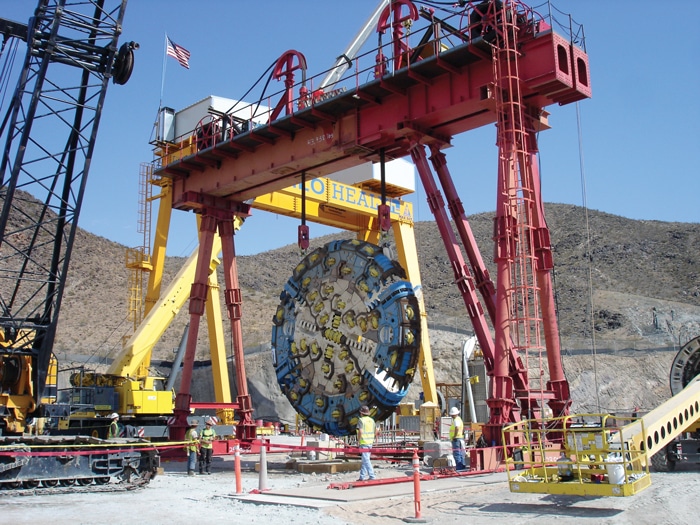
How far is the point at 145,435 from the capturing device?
84.8 ft

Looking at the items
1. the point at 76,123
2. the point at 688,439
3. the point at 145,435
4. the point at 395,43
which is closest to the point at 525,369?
the point at 688,439

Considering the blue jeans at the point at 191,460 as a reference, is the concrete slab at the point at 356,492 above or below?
below

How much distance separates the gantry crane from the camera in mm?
16438

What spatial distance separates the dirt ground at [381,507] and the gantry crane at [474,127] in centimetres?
350

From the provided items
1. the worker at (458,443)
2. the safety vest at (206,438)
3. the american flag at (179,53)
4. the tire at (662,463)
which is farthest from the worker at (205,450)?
the american flag at (179,53)

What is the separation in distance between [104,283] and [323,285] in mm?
66627

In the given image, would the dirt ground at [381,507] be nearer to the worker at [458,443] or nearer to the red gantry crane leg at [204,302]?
the worker at [458,443]

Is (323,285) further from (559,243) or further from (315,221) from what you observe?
(559,243)

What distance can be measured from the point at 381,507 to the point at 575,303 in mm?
66850

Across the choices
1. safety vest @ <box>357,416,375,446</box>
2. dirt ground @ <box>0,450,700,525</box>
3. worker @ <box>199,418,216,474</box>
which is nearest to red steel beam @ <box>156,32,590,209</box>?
safety vest @ <box>357,416,375,446</box>

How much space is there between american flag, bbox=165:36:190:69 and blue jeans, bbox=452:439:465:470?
73.1ft

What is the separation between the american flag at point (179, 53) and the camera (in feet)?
103

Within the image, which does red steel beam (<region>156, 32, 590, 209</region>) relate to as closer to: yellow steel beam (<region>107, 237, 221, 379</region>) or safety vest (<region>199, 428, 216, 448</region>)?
yellow steel beam (<region>107, 237, 221, 379</region>)

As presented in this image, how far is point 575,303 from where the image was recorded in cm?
7462
